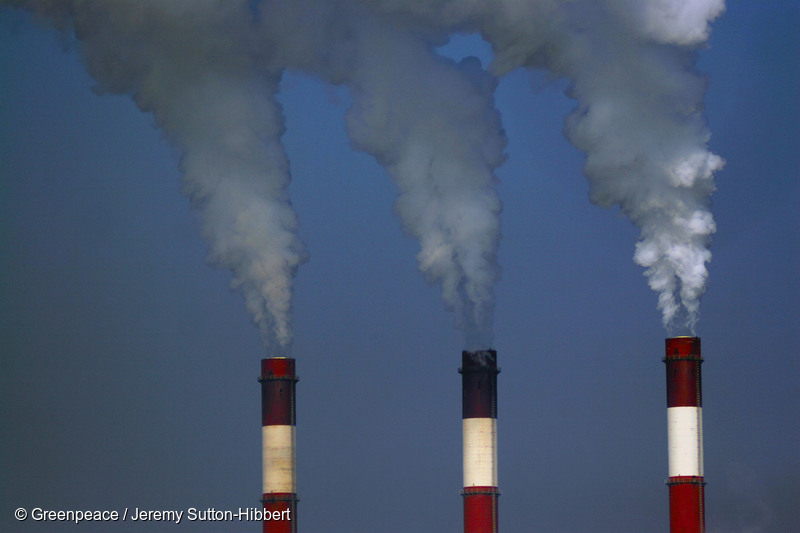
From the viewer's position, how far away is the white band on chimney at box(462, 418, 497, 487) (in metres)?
64.1

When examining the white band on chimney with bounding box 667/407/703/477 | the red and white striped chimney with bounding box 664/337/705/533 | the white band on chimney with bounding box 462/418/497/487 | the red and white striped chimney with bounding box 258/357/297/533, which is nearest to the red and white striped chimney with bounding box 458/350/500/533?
the white band on chimney with bounding box 462/418/497/487

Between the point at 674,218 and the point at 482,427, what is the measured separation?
9564mm

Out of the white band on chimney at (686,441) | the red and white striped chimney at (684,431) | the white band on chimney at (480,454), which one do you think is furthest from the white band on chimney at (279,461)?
the white band on chimney at (686,441)

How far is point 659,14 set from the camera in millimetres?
62406

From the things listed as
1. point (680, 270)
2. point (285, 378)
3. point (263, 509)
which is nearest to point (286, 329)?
point (285, 378)

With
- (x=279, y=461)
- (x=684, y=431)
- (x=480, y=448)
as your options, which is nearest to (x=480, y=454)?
(x=480, y=448)

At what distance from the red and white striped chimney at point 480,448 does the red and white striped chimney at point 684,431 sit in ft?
20.3

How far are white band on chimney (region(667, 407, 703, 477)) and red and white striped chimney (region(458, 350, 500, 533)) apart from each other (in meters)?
6.40

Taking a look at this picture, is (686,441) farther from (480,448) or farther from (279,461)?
(279,461)

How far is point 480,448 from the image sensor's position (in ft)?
210

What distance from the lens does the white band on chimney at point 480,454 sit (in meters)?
64.1

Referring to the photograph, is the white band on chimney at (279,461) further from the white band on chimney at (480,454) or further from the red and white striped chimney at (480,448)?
the white band on chimney at (480,454)

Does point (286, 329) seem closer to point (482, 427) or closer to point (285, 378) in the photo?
point (285, 378)

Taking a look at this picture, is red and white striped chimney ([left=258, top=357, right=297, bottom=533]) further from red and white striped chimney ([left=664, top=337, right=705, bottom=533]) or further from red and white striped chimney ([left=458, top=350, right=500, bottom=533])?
red and white striped chimney ([left=664, top=337, right=705, bottom=533])
